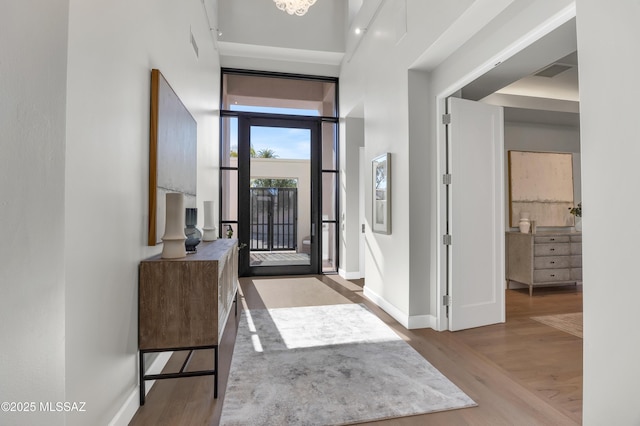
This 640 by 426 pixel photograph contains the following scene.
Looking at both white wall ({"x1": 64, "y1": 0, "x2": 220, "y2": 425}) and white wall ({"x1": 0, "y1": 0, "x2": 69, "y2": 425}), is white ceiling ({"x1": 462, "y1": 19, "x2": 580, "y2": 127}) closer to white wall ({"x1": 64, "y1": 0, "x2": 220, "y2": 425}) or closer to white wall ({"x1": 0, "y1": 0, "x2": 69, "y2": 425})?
white wall ({"x1": 64, "y1": 0, "x2": 220, "y2": 425})

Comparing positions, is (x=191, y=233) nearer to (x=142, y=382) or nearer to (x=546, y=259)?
(x=142, y=382)

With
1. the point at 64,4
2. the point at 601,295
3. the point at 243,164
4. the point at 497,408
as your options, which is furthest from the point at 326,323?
the point at 243,164

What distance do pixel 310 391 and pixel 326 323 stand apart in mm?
1339

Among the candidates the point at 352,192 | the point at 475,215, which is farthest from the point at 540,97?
the point at 352,192

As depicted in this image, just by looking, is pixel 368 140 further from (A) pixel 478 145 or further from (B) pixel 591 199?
(B) pixel 591 199

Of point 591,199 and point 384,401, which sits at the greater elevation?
point 591,199

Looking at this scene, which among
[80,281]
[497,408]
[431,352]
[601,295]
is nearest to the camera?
[80,281]

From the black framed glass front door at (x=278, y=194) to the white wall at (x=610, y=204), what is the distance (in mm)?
4852

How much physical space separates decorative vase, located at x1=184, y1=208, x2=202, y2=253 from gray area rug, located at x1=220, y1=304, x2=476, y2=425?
1.00m

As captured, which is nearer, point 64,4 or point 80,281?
point 64,4

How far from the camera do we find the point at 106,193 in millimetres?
1628

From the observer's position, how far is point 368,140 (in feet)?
15.3

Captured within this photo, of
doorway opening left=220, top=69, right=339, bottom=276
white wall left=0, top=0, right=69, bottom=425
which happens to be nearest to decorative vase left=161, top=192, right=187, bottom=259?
white wall left=0, top=0, right=69, bottom=425

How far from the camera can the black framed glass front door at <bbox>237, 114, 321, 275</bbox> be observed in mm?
6004
